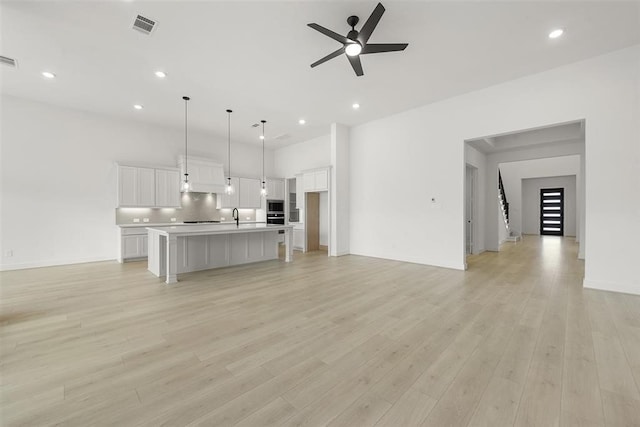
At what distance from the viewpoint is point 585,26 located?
3.20 m

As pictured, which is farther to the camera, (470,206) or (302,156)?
(302,156)

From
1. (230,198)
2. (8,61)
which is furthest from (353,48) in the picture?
(230,198)

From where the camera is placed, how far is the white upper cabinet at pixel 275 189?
8914mm

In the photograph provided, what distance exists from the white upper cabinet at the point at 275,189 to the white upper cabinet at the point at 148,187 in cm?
284

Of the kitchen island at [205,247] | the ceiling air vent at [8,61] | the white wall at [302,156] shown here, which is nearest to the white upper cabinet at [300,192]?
the white wall at [302,156]

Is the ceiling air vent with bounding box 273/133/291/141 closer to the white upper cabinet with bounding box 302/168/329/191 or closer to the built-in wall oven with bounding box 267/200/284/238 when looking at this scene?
the white upper cabinet with bounding box 302/168/329/191

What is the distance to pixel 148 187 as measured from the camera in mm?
→ 6605

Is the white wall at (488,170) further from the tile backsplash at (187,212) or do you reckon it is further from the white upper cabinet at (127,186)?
the white upper cabinet at (127,186)

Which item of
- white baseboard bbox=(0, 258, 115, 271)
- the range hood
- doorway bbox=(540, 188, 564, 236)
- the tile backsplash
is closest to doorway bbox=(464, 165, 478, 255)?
the tile backsplash

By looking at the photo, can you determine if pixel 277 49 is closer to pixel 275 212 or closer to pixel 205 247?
pixel 205 247

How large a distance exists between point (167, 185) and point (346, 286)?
5.72m

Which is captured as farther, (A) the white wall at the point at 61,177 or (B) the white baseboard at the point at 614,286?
(A) the white wall at the point at 61,177

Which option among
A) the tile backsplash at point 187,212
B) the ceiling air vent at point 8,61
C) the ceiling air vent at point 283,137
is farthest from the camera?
the ceiling air vent at point 283,137

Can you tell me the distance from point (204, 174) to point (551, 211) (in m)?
15.6
